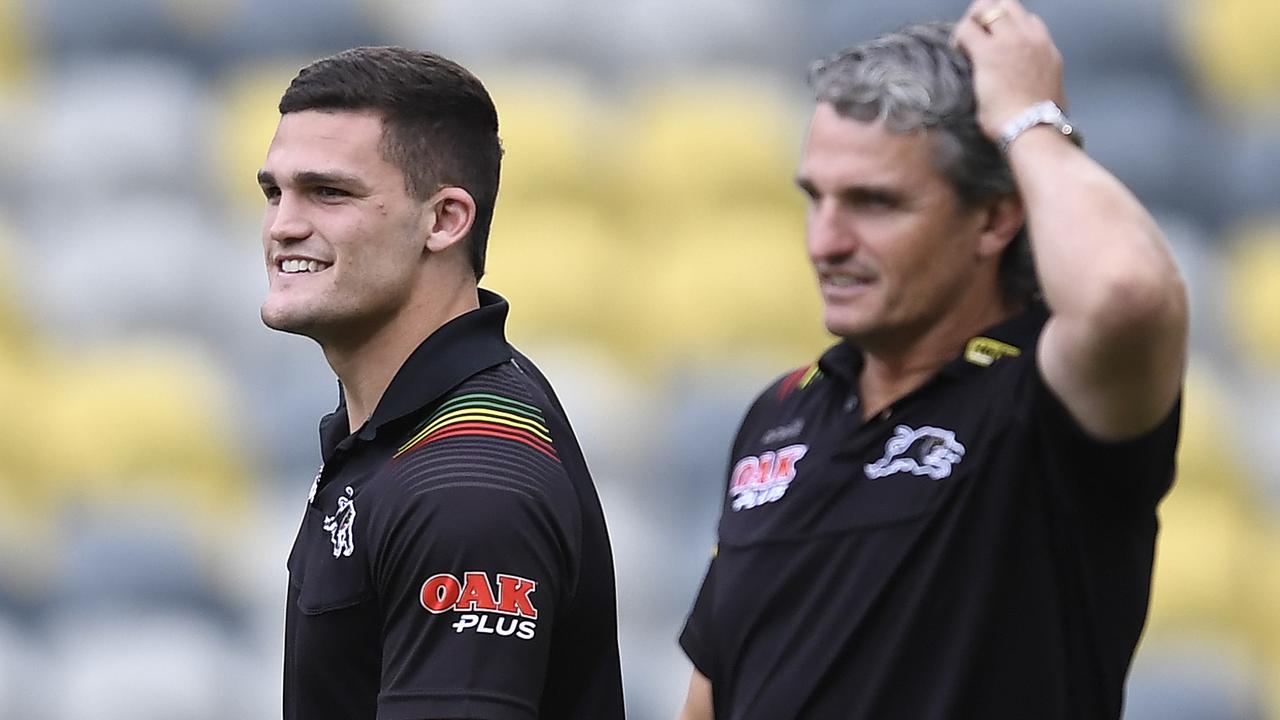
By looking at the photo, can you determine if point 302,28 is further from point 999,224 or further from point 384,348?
point 999,224

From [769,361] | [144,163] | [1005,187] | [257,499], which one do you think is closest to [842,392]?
[1005,187]

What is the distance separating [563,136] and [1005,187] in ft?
9.69

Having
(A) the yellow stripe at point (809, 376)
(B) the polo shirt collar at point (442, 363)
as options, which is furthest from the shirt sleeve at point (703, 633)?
(B) the polo shirt collar at point (442, 363)

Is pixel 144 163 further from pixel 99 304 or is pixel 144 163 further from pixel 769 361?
pixel 769 361

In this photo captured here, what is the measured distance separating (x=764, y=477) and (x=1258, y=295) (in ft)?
9.53

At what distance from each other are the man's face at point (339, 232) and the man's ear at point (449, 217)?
0.01m

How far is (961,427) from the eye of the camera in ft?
5.89

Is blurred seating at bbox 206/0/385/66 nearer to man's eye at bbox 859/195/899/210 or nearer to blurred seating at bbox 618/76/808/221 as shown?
blurred seating at bbox 618/76/808/221

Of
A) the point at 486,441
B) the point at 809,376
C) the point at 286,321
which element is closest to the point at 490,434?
the point at 486,441

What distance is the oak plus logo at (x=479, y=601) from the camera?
5.67 feet

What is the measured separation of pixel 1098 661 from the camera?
1743 mm

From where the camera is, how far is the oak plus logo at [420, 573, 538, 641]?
1.73 meters

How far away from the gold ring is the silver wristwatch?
0.34 feet

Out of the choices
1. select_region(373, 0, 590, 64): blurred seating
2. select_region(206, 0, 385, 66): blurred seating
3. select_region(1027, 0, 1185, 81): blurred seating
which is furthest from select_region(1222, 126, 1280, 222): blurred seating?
select_region(206, 0, 385, 66): blurred seating
